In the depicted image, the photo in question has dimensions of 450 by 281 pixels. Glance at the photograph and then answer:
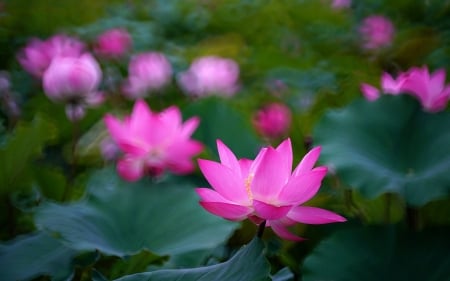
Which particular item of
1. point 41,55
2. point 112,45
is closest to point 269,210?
point 41,55

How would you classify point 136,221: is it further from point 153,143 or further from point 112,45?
point 112,45

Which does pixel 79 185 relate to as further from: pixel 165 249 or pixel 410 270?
pixel 410 270

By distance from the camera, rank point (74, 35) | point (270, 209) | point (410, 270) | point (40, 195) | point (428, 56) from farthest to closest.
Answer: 1. point (74, 35)
2. point (428, 56)
3. point (40, 195)
4. point (410, 270)
5. point (270, 209)

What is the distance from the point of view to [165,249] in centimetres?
64

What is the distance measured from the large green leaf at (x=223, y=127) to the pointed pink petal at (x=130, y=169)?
194 millimetres

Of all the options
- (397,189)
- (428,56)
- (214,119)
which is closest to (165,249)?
(397,189)

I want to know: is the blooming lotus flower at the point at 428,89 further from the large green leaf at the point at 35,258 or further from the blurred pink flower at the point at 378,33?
the blurred pink flower at the point at 378,33

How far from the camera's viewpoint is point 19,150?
2.55ft

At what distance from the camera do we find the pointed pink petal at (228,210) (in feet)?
1.63

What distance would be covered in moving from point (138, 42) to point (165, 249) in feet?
4.74

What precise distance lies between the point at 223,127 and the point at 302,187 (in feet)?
1.75

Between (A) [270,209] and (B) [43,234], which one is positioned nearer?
(A) [270,209]

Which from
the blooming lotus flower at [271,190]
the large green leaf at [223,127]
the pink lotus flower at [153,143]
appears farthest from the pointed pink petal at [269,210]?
the large green leaf at [223,127]

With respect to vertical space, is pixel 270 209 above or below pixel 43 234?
above
